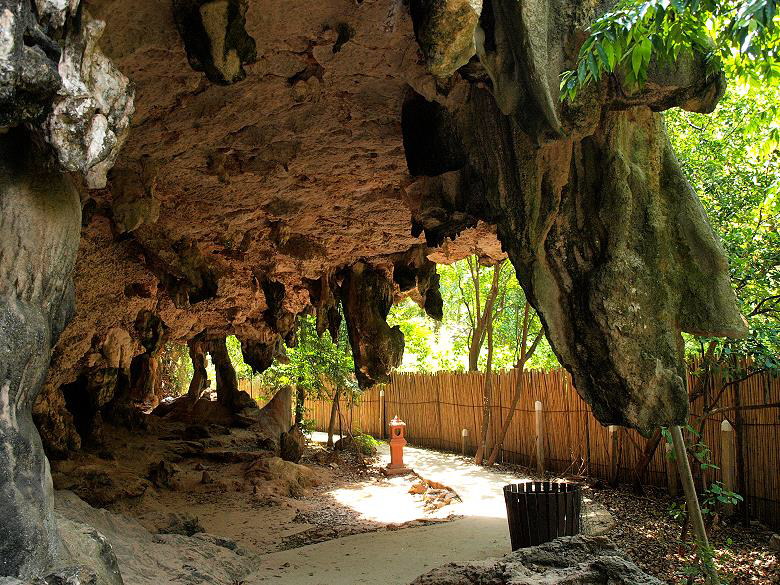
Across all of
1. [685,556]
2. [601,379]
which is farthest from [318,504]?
[601,379]

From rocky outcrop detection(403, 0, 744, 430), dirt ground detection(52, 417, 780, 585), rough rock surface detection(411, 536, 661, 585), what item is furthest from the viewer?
dirt ground detection(52, 417, 780, 585)

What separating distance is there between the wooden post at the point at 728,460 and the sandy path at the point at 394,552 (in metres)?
2.78

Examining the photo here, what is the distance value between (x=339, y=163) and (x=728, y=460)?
598 centimetres

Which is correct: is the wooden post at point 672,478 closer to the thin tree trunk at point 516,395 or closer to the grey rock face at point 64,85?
the thin tree trunk at point 516,395

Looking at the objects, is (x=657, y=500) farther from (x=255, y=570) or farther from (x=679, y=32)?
(x=679, y=32)

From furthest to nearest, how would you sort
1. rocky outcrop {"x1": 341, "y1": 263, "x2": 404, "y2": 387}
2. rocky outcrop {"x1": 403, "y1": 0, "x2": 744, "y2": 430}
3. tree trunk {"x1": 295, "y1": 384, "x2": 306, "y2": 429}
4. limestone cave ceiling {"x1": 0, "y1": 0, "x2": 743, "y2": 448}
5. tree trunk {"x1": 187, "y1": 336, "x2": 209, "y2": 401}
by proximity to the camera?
1. tree trunk {"x1": 295, "y1": 384, "x2": 306, "y2": 429}
2. tree trunk {"x1": 187, "y1": 336, "x2": 209, "y2": 401}
3. rocky outcrop {"x1": 341, "y1": 263, "x2": 404, "y2": 387}
4. rocky outcrop {"x1": 403, "y1": 0, "x2": 744, "y2": 430}
5. limestone cave ceiling {"x1": 0, "y1": 0, "x2": 743, "y2": 448}

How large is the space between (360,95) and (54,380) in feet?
23.4

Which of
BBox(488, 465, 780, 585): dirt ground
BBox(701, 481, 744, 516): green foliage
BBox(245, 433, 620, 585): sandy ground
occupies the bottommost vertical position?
BBox(245, 433, 620, 585): sandy ground

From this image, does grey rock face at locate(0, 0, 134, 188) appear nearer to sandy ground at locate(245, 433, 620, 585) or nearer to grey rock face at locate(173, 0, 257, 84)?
grey rock face at locate(173, 0, 257, 84)

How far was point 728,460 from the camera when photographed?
8.53 metres

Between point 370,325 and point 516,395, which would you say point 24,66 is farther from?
point 516,395

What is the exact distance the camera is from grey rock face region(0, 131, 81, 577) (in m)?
3.02

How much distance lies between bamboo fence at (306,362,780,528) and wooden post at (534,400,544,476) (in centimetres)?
11

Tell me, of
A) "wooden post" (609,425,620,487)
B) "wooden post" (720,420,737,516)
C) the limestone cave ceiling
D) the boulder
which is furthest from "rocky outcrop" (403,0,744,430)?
the boulder
